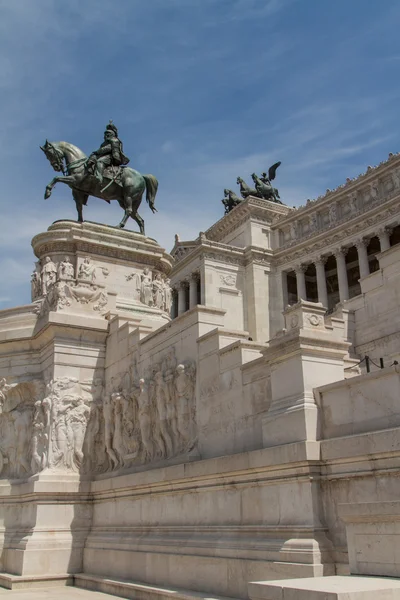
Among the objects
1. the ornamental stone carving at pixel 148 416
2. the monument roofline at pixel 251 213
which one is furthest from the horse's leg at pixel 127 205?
the monument roofline at pixel 251 213

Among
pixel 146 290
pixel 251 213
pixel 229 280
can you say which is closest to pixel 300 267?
pixel 229 280

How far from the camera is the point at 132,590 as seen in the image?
47.6 feet

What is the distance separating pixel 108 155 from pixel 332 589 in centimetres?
2245

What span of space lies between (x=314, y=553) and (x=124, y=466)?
9.15m

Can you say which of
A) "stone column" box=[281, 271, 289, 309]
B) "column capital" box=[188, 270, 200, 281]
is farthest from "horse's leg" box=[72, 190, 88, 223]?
"stone column" box=[281, 271, 289, 309]

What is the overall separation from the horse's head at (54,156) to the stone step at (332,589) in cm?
2248

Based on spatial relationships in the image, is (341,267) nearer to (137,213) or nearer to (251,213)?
(251,213)

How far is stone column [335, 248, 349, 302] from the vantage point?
183ft

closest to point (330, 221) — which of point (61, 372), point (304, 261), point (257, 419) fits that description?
point (304, 261)

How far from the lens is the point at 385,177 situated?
183 feet

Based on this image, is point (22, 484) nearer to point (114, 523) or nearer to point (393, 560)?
point (114, 523)

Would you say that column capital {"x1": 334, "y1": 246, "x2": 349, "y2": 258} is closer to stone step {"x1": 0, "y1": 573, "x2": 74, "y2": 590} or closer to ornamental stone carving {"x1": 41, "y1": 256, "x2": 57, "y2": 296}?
ornamental stone carving {"x1": 41, "y1": 256, "x2": 57, "y2": 296}

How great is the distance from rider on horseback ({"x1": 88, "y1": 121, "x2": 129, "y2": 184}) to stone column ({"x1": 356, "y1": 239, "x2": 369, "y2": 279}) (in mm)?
30647

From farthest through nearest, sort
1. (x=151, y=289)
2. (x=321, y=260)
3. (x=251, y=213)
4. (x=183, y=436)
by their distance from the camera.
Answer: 1. (x=251, y=213)
2. (x=321, y=260)
3. (x=151, y=289)
4. (x=183, y=436)
